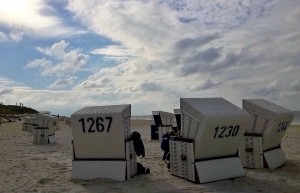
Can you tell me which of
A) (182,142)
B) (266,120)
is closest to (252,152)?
(266,120)

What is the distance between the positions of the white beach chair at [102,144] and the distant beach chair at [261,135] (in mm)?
3826

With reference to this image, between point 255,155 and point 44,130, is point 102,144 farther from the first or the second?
point 44,130

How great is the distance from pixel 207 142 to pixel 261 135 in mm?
2925

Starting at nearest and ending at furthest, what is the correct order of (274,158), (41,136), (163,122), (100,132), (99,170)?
1. (100,132)
2. (99,170)
3. (274,158)
4. (41,136)
5. (163,122)

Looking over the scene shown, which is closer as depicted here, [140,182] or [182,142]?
[140,182]

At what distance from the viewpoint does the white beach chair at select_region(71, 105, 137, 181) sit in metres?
9.59

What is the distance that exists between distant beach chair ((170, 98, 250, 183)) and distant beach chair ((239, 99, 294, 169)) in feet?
5.04

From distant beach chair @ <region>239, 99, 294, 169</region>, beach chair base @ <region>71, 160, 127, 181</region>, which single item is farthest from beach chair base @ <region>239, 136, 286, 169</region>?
beach chair base @ <region>71, 160, 127, 181</region>

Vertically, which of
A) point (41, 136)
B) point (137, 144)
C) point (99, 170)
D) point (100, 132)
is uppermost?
point (100, 132)

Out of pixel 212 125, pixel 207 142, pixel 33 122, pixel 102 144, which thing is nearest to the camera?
pixel 212 125

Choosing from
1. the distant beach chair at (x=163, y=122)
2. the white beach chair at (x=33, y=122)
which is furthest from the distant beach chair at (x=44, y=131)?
the distant beach chair at (x=163, y=122)

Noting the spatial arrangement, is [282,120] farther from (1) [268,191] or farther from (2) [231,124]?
(1) [268,191]

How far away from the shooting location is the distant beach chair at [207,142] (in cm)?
928

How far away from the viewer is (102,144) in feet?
32.0
